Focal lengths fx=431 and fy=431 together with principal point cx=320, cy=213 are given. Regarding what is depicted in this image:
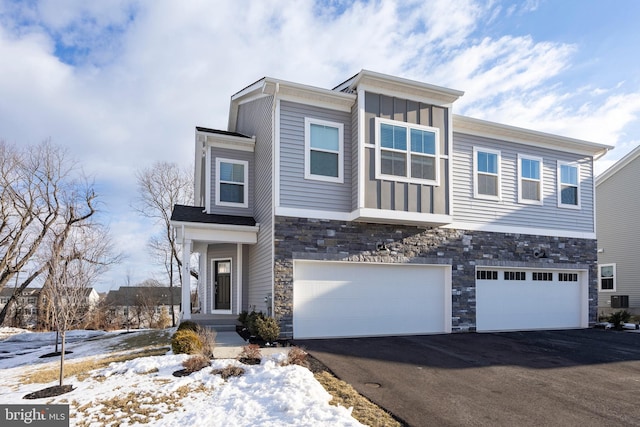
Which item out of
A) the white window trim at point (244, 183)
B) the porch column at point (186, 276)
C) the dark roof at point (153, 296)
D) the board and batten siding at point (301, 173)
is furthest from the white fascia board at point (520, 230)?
the dark roof at point (153, 296)

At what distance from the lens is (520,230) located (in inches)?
543

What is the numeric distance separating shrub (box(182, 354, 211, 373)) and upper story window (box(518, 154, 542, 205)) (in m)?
10.9

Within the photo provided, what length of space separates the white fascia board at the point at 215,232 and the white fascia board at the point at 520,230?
5.76 m

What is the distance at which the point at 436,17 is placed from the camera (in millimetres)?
10375

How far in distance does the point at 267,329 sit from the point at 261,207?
386 cm

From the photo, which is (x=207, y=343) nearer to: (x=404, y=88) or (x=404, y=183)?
(x=404, y=183)

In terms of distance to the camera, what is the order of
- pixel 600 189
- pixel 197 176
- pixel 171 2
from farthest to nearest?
pixel 600 189 → pixel 197 176 → pixel 171 2

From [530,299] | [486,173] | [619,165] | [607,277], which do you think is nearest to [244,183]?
[486,173]

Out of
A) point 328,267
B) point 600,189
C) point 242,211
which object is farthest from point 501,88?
point 600,189

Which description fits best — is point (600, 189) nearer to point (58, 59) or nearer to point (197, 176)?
point (197, 176)

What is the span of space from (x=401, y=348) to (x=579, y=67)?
8737mm

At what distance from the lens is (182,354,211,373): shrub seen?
7.71 meters

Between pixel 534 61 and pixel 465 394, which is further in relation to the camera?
pixel 534 61

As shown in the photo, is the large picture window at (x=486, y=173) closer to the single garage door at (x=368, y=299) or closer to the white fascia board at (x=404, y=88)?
the white fascia board at (x=404, y=88)
